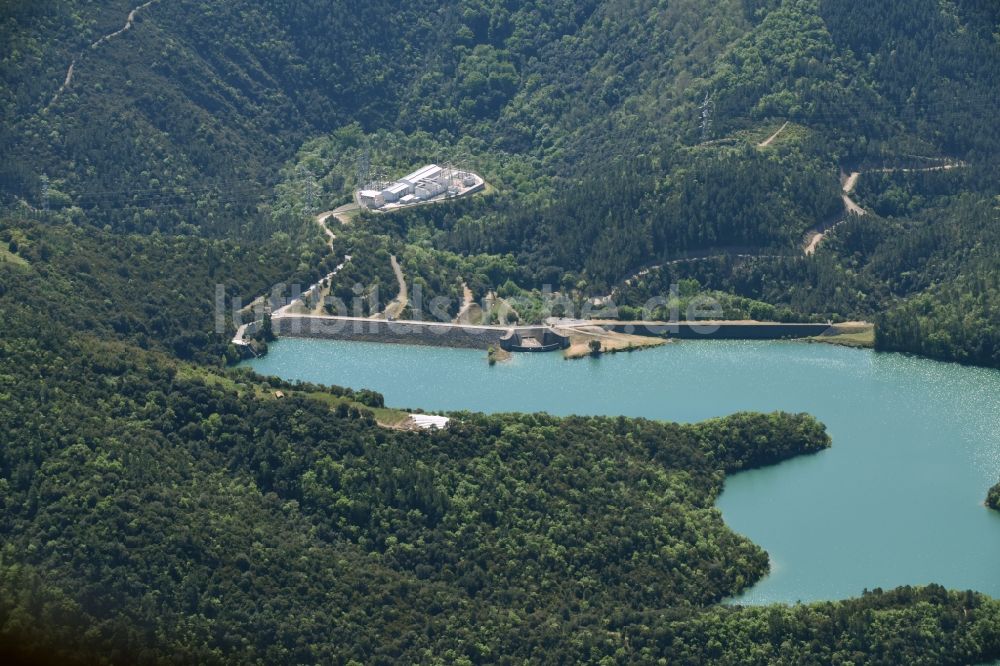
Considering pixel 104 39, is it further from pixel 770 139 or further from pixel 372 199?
pixel 770 139

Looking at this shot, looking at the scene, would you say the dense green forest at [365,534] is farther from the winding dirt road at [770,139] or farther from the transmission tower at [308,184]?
the transmission tower at [308,184]

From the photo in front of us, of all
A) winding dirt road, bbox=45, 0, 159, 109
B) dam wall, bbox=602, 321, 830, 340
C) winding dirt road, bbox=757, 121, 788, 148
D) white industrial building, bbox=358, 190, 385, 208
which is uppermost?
winding dirt road, bbox=45, 0, 159, 109

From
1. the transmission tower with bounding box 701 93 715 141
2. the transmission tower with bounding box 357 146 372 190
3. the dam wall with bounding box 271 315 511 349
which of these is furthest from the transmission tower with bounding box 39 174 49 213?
the transmission tower with bounding box 701 93 715 141

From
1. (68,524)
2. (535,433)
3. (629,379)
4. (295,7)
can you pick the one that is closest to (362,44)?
(295,7)

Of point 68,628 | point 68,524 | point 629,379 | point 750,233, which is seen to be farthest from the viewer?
point 750,233

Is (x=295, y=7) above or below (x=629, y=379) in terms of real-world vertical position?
above

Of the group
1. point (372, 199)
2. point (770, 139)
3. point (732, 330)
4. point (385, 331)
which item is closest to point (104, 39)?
point (372, 199)

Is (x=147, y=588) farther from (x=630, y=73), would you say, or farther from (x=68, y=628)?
(x=630, y=73)

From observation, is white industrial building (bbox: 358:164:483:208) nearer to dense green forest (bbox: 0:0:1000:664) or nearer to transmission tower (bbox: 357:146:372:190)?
transmission tower (bbox: 357:146:372:190)
